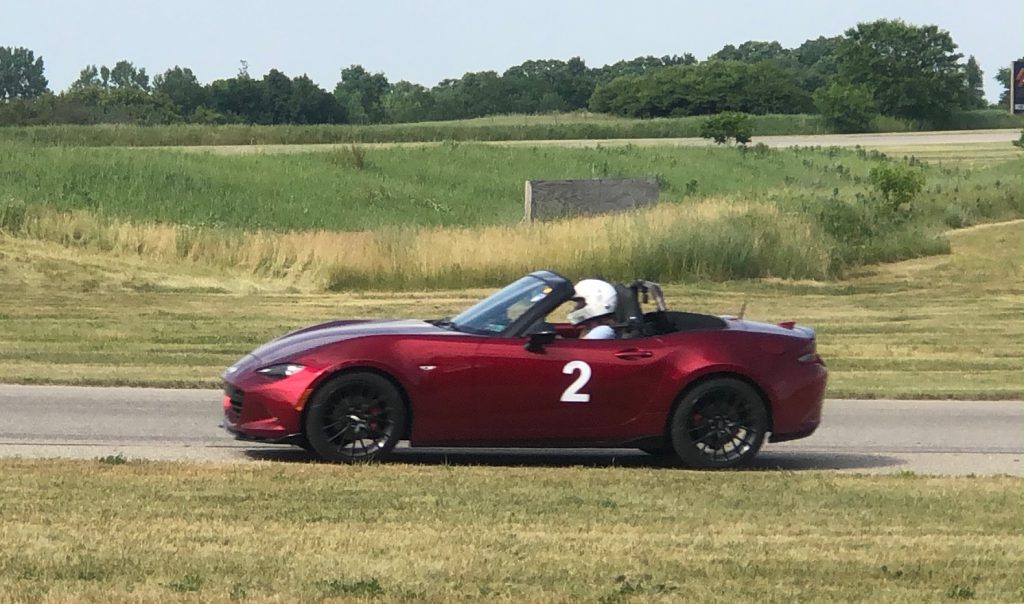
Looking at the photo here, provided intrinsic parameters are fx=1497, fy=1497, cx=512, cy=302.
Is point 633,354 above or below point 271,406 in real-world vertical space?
above

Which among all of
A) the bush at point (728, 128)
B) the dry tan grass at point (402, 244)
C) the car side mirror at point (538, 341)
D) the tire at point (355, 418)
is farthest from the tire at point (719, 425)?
the bush at point (728, 128)

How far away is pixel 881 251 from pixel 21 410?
20.4 meters

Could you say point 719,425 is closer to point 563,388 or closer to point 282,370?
point 563,388

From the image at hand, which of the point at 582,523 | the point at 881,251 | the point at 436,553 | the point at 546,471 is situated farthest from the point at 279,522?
the point at 881,251

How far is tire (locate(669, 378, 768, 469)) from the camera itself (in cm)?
1000

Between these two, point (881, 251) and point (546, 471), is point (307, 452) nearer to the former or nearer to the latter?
point (546, 471)

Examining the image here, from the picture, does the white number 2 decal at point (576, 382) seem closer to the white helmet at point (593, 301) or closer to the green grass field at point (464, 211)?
the white helmet at point (593, 301)

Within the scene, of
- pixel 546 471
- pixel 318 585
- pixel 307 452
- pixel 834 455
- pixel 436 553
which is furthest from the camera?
pixel 834 455

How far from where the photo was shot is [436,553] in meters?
6.52

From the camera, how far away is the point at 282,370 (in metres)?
9.69

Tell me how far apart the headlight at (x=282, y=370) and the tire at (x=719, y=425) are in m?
2.51

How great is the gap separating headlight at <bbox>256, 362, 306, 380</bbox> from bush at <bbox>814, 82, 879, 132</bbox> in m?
76.1

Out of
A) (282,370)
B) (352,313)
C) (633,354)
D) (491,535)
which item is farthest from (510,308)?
(352,313)

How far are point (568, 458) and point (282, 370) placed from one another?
218cm
